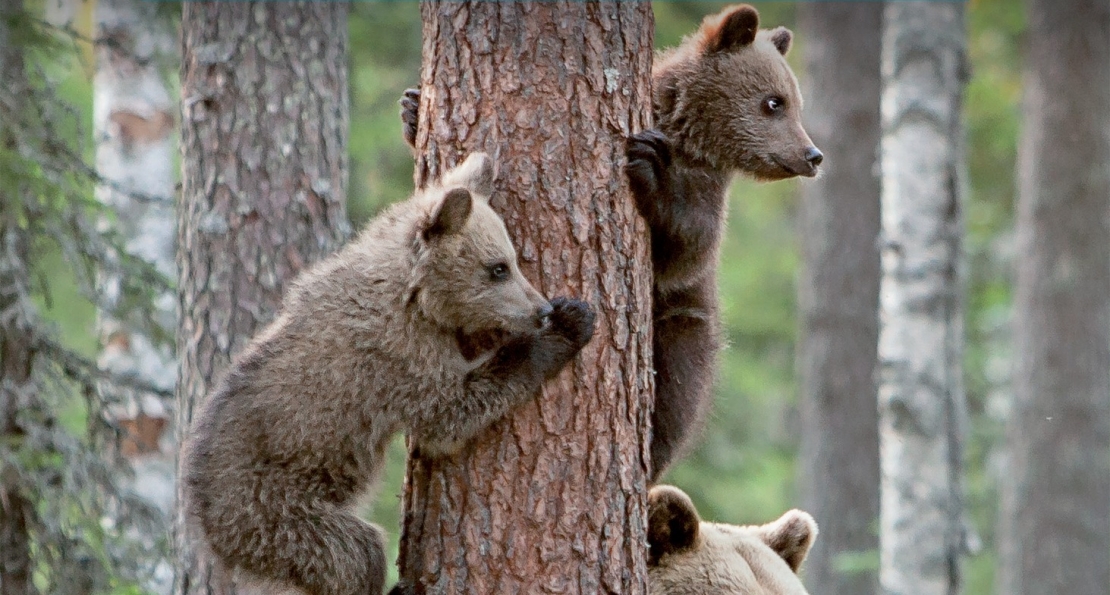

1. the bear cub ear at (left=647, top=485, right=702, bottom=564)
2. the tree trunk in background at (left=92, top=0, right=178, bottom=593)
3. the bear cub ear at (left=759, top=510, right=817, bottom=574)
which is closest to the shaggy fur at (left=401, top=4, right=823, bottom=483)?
the bear cub ear at (left=647, top=485, right=702, bottom=564)

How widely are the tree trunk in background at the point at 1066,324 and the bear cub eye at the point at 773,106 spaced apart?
851cm

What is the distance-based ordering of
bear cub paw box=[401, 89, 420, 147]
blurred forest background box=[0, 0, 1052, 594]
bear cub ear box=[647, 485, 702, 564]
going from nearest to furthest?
1. bear cub ear box=[647, 485, 702, 564]
2. bear cub paw box=[401, 89, 420, 147]
3. blurred forest background box=[0, 0, 1052, 594]

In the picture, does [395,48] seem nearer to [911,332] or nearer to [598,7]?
[911,332]

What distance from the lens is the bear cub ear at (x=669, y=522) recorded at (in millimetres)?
4613

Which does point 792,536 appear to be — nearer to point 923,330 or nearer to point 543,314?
point 543,314

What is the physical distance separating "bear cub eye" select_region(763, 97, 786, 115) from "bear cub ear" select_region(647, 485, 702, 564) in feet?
6.16

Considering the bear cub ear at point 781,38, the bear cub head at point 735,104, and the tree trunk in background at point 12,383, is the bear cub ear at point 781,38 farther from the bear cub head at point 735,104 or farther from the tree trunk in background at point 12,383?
the tree trunk in background at point 12,383

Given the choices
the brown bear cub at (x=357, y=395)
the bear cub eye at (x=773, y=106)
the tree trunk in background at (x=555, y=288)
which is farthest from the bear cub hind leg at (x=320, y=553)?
the bear cub eye at (x=773, y=106)

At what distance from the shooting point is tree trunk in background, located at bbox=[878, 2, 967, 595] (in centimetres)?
943

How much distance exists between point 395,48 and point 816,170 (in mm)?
8934

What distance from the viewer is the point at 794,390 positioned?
71.3 feet

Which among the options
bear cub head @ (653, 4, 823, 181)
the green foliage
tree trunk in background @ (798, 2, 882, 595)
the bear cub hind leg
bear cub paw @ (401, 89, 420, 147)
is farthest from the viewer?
tree trunk in background @ (798, 2, 882, 595)

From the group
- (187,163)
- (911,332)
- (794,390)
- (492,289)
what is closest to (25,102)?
(187,163)

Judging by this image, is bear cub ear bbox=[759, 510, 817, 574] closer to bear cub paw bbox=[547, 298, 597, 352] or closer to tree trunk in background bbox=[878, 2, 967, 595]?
bear cub paw bbox=[547, 298, 597, 352]
